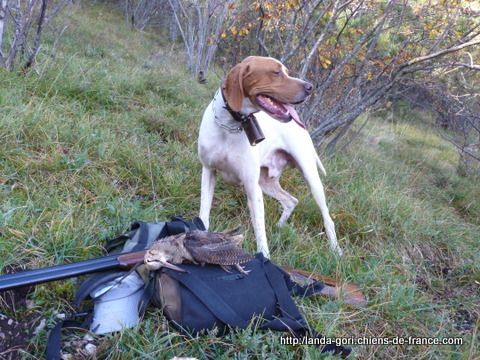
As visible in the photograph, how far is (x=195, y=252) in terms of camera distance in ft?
6.45

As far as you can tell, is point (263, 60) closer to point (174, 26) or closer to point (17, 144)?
point (17, 144)

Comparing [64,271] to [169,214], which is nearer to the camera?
[64,271]

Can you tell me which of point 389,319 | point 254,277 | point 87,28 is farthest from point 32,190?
point 87,28

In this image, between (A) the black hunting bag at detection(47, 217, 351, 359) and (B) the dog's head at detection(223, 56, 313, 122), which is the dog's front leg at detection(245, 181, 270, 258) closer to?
(B) the dog's head at detection(223, 56, 313, 122)

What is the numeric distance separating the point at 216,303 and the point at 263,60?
1550mm

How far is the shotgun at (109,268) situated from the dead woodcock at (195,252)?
0.08 m

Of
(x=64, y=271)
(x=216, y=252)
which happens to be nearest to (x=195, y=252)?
(x=216, y=252)

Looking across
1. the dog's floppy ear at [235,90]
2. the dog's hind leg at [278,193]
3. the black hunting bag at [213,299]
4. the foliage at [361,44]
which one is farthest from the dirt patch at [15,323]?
the foliage at [361,44]

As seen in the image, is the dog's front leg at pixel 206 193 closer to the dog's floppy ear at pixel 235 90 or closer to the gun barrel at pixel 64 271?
the dog's floppy ear at pixel 235 90

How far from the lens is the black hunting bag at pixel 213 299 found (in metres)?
1.81

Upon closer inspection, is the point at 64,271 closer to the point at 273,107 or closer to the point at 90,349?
the point at 90,349

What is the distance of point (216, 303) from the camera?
1.83 meters

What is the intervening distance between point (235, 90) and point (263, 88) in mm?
177

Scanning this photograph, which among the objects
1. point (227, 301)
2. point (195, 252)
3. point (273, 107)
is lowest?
point (227, 301)
